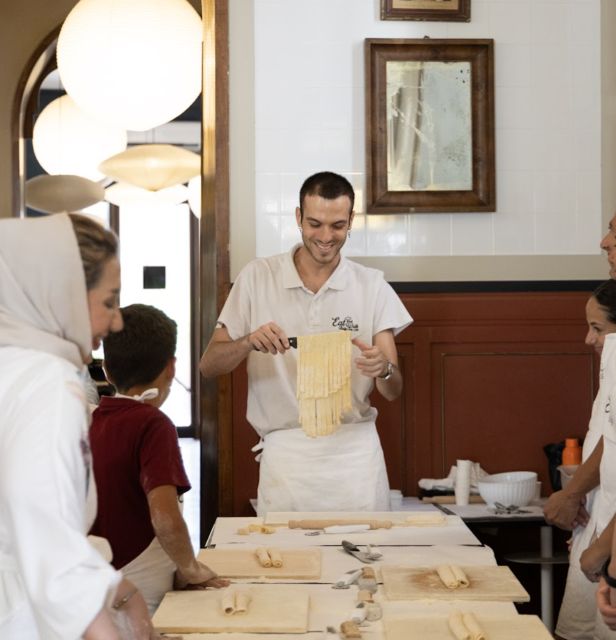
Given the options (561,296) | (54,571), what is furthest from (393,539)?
(561,296)

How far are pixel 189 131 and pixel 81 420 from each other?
11446 millimetres

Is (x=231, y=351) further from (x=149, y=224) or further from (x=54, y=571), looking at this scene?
(x=149, y=224)

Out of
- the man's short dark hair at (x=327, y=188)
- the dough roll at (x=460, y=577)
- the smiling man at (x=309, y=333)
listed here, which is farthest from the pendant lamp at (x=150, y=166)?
the dough roll at (x=460, y=577)

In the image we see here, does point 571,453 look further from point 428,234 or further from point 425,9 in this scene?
point 425,9

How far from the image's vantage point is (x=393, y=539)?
305 centimetres

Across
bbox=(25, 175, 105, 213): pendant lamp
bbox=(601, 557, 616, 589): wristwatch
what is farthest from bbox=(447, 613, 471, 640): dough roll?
bbox=(25, 175, 105, 213): pendant lamp

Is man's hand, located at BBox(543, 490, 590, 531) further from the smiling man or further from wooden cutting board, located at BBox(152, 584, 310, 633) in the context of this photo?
wooden cutting board, located at BBox(152, 584, 310, 633)

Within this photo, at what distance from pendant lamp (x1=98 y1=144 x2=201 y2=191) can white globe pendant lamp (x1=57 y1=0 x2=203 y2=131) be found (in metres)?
2.04

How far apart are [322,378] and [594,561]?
1.15 metres

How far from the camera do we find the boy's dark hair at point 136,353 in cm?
278

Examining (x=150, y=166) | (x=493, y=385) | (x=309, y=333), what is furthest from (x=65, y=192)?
(x=309, y=333)

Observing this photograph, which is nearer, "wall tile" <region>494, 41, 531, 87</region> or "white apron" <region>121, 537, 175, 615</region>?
"white apron" <region>121, 537, 175, 615</region>

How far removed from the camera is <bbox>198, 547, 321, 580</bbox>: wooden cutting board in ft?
8.66

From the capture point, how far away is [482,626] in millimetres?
2225
